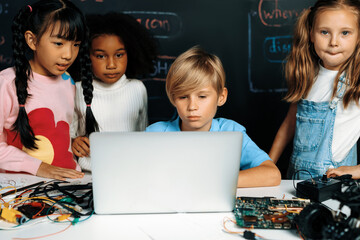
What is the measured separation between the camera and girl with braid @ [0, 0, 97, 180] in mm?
1584

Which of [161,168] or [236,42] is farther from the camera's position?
[236,42]

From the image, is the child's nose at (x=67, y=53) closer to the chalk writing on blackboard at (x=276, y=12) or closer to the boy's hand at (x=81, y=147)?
the boy's hand at (x=81, y=147)

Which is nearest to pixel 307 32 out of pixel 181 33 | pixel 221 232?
pixel 181 33

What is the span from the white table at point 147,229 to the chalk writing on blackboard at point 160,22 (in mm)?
1758

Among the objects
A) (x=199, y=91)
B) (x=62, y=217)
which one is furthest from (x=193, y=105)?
(x=62, y=217)

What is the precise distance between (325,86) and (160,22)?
1.28 m

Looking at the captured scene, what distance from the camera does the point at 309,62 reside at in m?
1.77

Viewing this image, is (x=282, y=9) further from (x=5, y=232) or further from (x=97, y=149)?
(x=5, y=232)

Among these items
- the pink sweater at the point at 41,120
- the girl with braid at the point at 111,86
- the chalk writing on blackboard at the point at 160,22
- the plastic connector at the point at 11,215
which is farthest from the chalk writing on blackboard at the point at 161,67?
the plastic connector at the point at 11,215

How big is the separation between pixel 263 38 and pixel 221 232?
2030mm

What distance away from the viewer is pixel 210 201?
3.27 ft

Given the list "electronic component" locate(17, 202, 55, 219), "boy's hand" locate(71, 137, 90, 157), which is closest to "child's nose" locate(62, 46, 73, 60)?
"boy's hand" locate(71, 137, 90, 157)

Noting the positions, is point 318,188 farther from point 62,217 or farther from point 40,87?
point 40,87

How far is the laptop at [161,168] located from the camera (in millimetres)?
914
